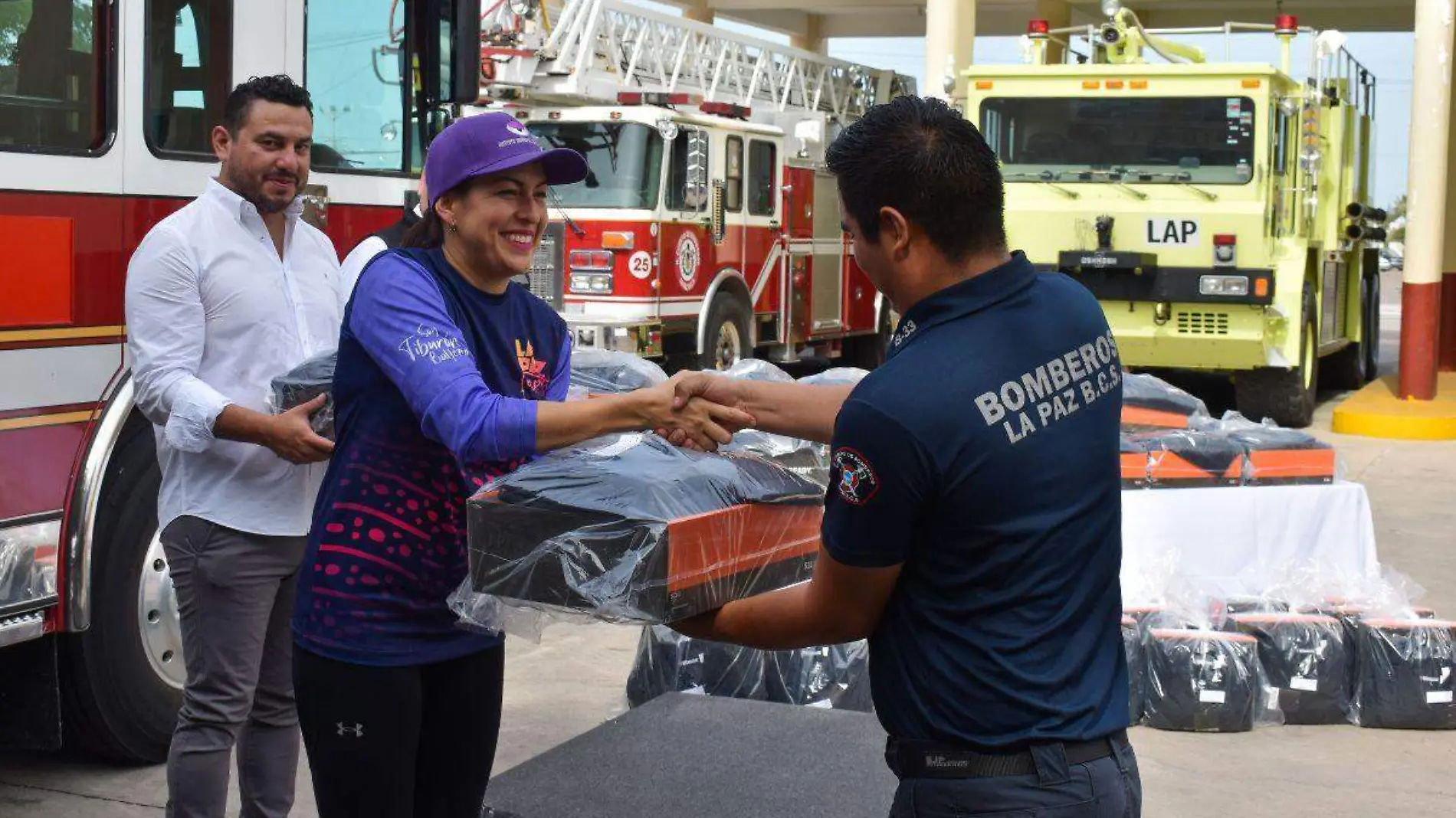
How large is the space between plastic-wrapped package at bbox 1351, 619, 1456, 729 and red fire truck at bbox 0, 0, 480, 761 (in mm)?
3784

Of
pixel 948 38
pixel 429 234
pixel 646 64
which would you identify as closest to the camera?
pixel 429 234

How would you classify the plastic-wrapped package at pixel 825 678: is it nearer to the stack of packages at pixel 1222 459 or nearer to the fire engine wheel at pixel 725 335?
the stack of packages at pixel 1222 459

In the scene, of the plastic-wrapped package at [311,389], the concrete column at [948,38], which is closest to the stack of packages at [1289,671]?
the plastic-wrapped package at [311,389]

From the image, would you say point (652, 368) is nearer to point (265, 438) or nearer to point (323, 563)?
point (265, 438)

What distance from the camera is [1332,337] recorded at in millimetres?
15977

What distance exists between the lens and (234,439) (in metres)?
3.56

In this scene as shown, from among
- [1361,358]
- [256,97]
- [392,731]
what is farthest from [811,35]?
[392,731]

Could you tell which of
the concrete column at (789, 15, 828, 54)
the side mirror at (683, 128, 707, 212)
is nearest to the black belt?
the side mirror at (683, 128, 707, 212)

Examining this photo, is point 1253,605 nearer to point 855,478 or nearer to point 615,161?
point 855,478

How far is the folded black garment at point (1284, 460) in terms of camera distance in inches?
274

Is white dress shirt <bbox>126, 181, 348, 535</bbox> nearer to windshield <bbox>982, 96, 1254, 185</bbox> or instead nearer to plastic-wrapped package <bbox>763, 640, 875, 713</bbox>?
plastic-wrapped package <bbox>763, 640, 875, 713</bbox>

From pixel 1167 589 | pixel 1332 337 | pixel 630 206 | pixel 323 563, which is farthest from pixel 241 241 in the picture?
pixel 1332 337

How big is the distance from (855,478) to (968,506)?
15 centimetres

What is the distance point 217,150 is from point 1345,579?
459cm
